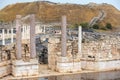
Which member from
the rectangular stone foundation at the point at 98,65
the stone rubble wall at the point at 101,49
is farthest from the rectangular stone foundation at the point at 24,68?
the stone rubble wall at the point at 101,49

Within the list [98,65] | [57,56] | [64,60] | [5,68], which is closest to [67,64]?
[64,60]

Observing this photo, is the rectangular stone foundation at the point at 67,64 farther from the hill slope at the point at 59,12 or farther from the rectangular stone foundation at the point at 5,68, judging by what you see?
the hill slope at the point at 59,12

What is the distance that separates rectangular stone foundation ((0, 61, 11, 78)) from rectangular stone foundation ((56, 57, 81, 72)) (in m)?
4.25

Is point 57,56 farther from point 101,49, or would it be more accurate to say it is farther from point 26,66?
point 101,49

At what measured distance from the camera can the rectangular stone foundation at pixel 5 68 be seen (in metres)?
26.3

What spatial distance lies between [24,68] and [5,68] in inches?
60.7

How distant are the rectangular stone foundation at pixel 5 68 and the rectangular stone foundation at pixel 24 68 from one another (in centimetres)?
68

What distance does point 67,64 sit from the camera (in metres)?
28.7

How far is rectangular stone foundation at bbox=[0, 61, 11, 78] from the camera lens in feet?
86.3

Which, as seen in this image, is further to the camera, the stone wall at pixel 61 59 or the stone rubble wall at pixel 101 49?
the stone rubble wall at pixel 101 49

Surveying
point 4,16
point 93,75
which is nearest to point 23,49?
point 93,75

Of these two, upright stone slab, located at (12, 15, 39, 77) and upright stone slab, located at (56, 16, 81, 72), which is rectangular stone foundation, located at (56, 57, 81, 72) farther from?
upright stone slab, located at (12, 15, 39, 77)

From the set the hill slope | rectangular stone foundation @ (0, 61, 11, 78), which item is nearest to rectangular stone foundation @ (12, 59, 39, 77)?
rectangular stone foundation @ (0, 61, 11, 78)

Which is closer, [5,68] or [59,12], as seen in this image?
[5,68]
